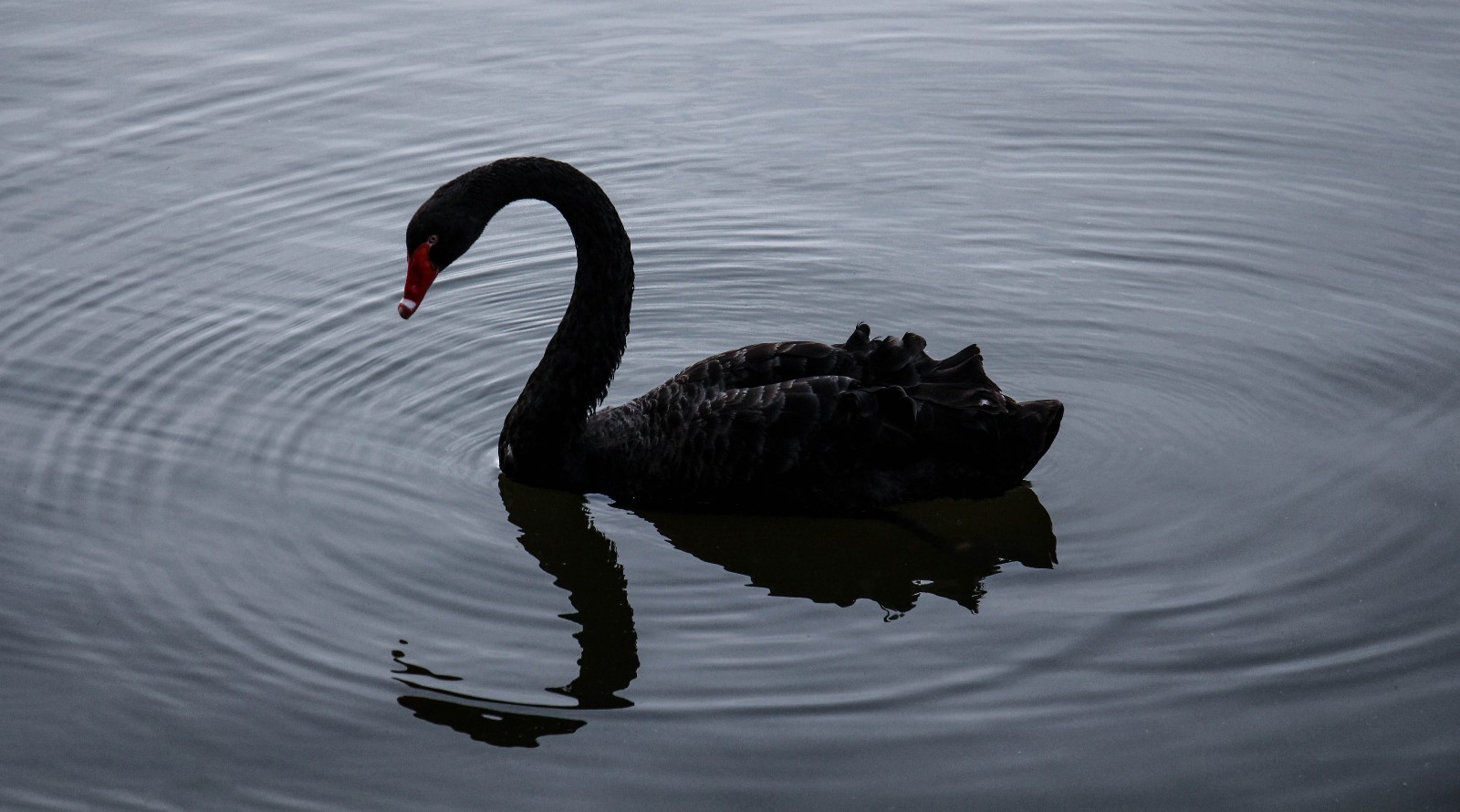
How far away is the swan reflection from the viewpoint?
509 cm

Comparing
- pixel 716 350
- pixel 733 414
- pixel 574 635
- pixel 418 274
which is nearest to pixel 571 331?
pixel 418 274

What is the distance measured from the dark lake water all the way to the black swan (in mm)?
186

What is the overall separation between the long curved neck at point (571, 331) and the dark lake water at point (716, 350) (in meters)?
0.19


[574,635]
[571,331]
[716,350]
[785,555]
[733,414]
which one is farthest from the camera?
[716,350]

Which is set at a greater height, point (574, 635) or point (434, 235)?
point (434, 235)

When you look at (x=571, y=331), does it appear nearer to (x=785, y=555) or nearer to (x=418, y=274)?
Answer: (x=418, y=274)

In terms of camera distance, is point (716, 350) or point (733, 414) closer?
point (733, 414)

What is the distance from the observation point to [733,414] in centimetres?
582

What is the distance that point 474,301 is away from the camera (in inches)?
305

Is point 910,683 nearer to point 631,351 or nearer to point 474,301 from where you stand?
point 631,351

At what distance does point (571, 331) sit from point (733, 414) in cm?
85

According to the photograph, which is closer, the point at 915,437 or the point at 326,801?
the point at 326,801

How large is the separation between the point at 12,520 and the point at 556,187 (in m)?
2.36

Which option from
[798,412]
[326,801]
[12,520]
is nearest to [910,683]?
[798,412]
